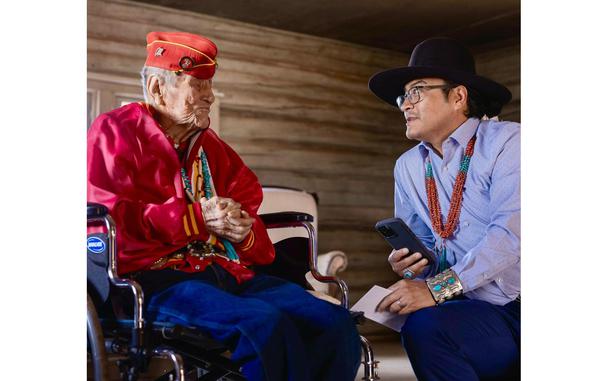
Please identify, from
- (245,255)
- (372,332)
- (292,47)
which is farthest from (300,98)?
(245,255)

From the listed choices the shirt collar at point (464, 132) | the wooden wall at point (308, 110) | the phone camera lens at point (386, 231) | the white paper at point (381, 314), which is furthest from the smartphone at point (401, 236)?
the wooden wall at point (308, 110)

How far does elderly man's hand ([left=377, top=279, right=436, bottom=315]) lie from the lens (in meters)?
1.75

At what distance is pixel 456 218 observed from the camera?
6.18 feet

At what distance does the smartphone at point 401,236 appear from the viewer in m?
1.82

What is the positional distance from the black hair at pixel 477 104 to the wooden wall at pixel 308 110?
109 inches

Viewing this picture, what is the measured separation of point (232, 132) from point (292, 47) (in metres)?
0.75

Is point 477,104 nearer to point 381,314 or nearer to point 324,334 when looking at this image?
point 381,314

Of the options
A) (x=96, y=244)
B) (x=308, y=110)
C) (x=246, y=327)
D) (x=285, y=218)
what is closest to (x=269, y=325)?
(x=246, y=327)

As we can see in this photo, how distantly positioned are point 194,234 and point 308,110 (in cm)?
360

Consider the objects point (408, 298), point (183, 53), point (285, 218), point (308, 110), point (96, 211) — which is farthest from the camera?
point (308, 110)
